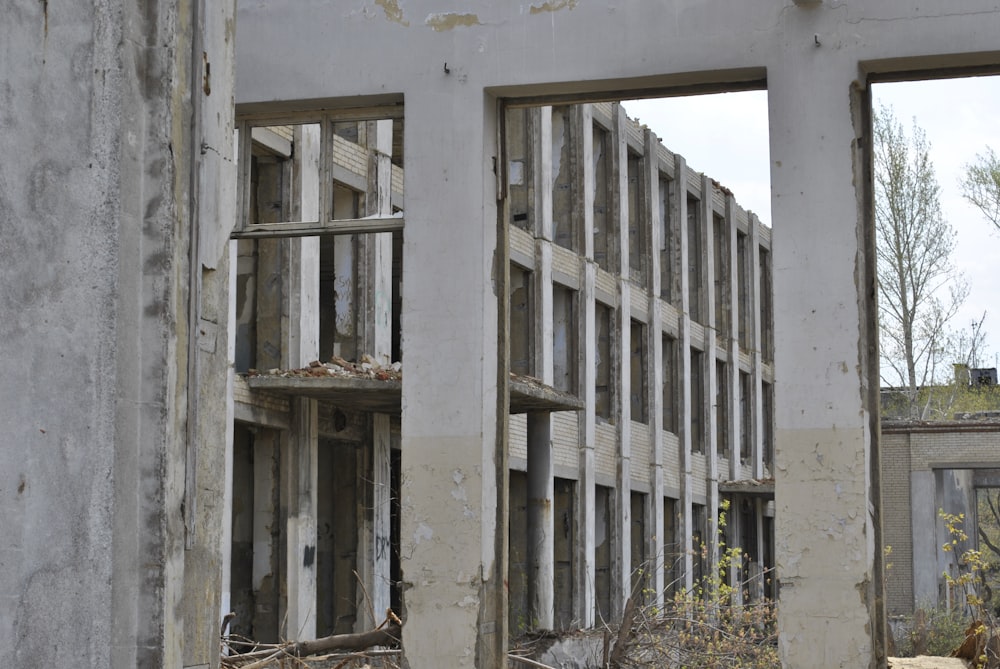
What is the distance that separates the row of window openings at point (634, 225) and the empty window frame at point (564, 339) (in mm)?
908

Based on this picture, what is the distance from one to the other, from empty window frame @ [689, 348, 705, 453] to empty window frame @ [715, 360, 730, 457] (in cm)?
148

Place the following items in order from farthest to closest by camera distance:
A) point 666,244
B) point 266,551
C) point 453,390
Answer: point 666,244
point 266,551
point 453,390

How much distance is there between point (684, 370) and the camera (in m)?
29.3

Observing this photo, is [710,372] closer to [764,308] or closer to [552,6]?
[764,308]

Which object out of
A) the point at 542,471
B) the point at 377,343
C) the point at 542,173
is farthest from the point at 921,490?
the point at 377,343

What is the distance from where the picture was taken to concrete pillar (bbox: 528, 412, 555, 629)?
21641 millimetres

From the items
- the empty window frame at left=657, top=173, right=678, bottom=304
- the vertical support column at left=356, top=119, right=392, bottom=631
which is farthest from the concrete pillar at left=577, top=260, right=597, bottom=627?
the vertical support column at left=356, top=119, right=392, bottom=631

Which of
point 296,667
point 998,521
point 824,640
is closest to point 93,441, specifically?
point 824,640

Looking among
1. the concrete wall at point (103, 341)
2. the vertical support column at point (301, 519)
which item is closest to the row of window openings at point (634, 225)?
the vertical support column at point (301, 519)

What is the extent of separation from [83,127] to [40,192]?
260 mm

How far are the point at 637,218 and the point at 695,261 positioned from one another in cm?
382

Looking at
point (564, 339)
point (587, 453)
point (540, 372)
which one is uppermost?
point (564, 339)

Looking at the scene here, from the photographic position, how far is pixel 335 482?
19.6m

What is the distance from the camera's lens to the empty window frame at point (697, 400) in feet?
101
